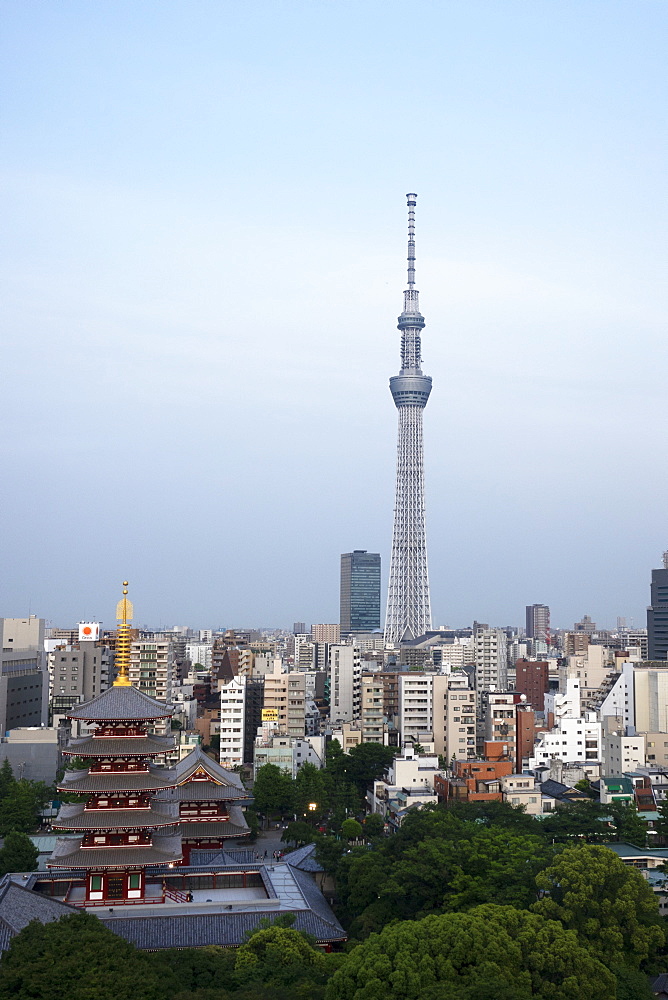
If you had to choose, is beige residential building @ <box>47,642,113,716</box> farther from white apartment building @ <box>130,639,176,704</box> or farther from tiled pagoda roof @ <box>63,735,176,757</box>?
tiled pagoda roof @ <box>63,735,176,757</box>

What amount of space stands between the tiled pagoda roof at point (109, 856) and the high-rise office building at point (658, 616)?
62.6m

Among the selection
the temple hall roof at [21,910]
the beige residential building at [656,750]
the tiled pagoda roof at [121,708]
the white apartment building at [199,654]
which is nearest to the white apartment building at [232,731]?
the beige residential building at [656,750]

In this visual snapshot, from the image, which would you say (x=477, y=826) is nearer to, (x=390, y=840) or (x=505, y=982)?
(x=390, y=840)

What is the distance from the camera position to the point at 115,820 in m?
24.1

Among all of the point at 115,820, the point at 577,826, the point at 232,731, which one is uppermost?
the point at 115,820

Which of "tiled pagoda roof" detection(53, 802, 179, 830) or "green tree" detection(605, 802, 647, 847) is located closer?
"tiled pagoda roof" detection(53, 802, 179, 830)

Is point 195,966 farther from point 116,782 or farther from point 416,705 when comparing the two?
point 416,705

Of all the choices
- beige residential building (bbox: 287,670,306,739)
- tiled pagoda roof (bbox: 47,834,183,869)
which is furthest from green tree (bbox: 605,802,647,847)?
beige residential building (bbox: 287,670,306,739)

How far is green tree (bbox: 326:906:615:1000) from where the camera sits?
53.3 feet

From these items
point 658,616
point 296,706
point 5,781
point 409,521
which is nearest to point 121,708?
point 5,781

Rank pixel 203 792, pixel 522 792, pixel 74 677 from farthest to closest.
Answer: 1. pixel 74 677
2. pixel 522 792
3. pixel 203 792

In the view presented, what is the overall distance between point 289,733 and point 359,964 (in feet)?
111

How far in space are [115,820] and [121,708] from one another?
2.66 metres

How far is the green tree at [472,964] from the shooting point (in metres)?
16.2
